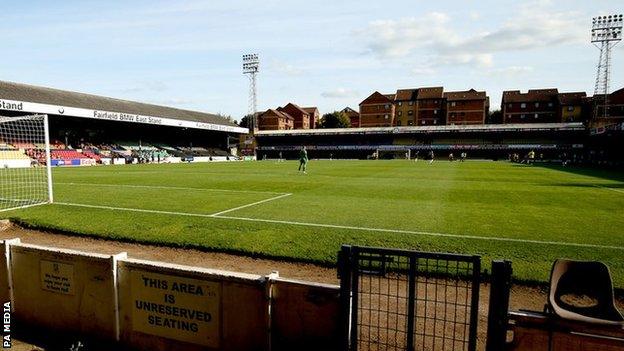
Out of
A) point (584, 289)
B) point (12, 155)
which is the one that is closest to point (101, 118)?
point (12, 155)

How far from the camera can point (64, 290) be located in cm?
475

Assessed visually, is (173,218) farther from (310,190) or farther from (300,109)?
(300,109)

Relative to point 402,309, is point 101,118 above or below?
above

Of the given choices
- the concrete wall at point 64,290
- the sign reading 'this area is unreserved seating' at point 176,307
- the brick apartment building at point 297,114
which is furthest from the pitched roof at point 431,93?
the concrete wall at point 64,290

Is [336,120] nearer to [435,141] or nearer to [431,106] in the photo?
[431,106]

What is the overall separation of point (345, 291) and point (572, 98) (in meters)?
102

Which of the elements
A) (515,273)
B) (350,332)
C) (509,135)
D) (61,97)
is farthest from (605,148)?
(61,97)

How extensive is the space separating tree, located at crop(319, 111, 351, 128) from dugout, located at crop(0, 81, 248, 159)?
3556 cm

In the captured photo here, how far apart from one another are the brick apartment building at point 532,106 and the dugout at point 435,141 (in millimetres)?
22312

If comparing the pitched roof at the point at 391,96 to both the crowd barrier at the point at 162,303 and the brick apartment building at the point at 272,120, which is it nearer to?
the brick apartment building at the point at 272,120

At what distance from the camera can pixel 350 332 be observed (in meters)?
3.81

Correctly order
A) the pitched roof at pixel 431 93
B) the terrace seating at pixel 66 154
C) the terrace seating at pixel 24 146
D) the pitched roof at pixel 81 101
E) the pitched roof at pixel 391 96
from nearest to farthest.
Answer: the terrace seating at pixel 24 146
the pitched roof at pixel 81 101
the terrace seating at pixel 66 154
the pitched roof at pixel 431 93
the pitched roof at pixel 391 96

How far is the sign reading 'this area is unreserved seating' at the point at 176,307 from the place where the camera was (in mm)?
4145

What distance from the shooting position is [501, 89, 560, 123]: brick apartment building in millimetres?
88188
